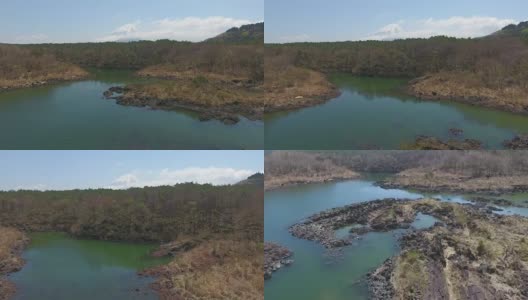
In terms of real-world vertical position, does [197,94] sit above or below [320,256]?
above

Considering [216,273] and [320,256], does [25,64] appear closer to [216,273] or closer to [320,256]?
[216,273]

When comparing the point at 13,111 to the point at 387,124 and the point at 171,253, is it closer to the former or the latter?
the point at 171,253

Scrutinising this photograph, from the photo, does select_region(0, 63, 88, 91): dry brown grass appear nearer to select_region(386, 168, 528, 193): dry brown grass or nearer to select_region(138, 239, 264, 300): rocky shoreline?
select_region(138, 239, 264, 300): rocky shoreline

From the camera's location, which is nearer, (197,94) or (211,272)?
(211,272)

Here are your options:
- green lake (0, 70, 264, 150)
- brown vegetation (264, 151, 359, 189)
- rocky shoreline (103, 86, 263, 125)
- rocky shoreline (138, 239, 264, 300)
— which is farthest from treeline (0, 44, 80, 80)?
rocky shoreline (138, 239, 264, 300)

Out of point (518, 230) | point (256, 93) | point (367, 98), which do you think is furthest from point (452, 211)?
point (256, 93)

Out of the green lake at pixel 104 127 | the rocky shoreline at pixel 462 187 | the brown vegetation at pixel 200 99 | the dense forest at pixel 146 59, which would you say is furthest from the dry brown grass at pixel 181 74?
the rocky shoreline at pixel 462 187

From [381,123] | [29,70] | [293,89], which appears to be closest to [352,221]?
[381,123]
